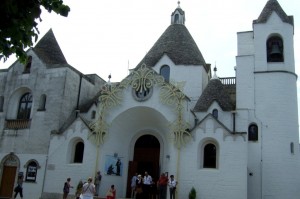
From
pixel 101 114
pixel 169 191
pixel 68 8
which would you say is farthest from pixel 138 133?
pixel 68 8

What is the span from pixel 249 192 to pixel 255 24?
12637mm

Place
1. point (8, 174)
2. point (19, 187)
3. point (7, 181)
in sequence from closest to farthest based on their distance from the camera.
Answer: point (19, 187) < point (7, 181) < point (8, 174)

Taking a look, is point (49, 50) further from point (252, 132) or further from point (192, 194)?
point (252, 132)

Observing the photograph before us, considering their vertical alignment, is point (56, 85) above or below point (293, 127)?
above

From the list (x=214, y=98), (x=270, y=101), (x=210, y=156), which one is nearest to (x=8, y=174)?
(x=210, y=156)

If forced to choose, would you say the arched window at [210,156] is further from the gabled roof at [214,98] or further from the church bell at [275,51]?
the church bell at [275,51]

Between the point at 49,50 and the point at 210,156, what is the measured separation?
16.5 meters

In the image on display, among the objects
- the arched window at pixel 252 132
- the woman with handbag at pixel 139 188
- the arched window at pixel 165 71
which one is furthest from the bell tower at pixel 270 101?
the woman with handbag at pixel 139 188

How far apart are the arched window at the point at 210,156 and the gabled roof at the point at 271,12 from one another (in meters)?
11.1

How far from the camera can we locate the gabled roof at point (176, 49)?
29.5 metres

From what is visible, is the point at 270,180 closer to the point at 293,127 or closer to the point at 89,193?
the point at 293,127

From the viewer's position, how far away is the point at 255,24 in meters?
27.4

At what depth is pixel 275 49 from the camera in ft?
86.2

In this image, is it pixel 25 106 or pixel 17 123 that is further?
pixel 25 106
